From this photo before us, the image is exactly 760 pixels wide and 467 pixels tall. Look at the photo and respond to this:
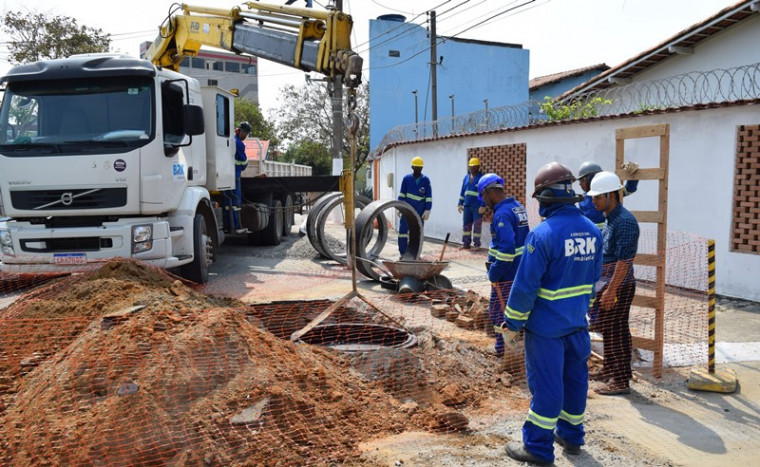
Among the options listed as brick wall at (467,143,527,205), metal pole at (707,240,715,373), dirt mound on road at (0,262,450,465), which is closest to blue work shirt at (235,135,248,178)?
brick wall at (467,143,527,205)

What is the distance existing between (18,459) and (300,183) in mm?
7924

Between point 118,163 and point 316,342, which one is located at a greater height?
point 118,163

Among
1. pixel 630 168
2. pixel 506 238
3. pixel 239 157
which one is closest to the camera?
pixel 506 238

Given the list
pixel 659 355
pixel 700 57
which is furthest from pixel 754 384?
pixel 700 57

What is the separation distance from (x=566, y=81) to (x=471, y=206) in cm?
1704

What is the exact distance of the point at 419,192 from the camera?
422 inches

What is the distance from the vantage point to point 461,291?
783 centimetres

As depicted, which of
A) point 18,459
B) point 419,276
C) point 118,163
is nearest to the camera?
point 18,459

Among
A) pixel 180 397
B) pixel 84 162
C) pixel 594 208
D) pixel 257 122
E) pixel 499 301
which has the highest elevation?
pixel 257 122

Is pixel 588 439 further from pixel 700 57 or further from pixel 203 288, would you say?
pixel 700 57

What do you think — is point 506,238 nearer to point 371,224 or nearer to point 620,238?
point 620,238

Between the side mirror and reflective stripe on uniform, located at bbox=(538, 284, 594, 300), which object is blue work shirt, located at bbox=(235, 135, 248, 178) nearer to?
the side mirror

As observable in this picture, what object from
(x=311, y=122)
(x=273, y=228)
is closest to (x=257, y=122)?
(x=311, y=122)

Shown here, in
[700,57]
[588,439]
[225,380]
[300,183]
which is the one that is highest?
[700,57]
